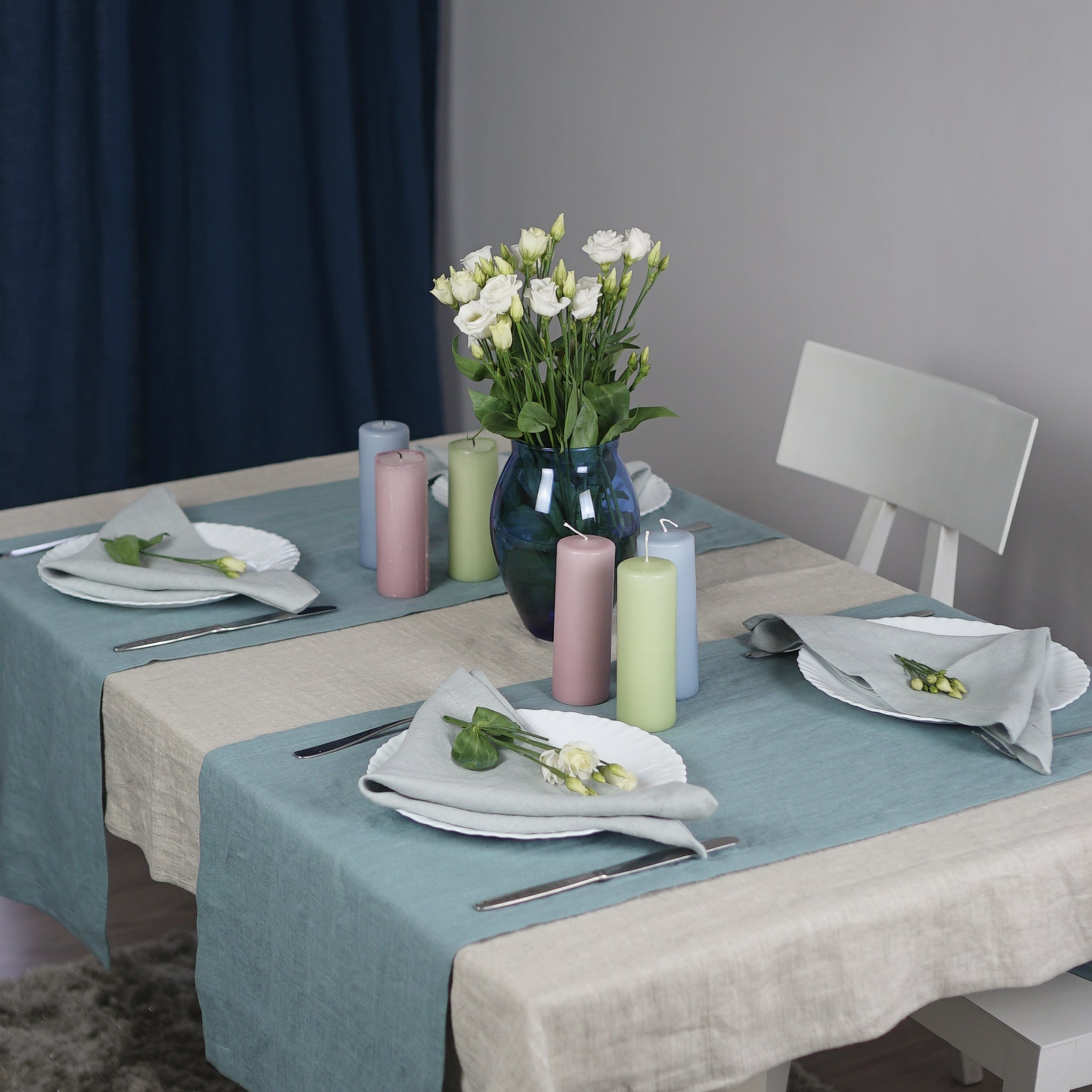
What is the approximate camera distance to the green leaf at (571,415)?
125cm

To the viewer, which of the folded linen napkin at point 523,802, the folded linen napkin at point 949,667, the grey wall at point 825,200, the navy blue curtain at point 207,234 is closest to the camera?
the folded linen napkin at point 523,802

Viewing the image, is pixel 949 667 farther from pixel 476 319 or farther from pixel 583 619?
pixel 476 319

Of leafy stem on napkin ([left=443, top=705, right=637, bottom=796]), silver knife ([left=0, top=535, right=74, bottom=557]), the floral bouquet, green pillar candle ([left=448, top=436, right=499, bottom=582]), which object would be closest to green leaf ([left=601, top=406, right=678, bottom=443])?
the floral bouquet

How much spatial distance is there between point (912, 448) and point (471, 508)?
2.25ft

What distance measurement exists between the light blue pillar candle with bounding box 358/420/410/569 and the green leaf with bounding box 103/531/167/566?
0.79ft

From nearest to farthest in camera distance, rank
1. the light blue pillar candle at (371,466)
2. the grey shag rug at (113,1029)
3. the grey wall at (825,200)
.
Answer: the light blue pillar candle at (371,466), the grey shag rug at (113,1029), the grey wall at (825,200)

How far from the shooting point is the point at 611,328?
51.9 inches

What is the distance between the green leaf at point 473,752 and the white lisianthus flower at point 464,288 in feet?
1.37

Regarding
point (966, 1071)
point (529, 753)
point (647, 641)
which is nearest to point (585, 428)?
point (647, 641)

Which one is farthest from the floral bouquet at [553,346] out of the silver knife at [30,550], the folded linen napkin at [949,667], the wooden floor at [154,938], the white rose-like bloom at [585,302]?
the wooden floor at [154,938]

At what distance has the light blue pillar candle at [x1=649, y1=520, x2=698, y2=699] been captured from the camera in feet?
3.87

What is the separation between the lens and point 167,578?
1.40 metres

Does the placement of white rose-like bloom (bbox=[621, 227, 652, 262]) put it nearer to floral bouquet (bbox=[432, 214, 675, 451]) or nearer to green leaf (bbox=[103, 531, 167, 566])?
floral bouquet (bbox=[432, 214, 675, 451])

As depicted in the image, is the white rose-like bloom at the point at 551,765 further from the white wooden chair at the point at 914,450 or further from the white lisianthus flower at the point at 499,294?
the white wooden chair at the point at 914,450
